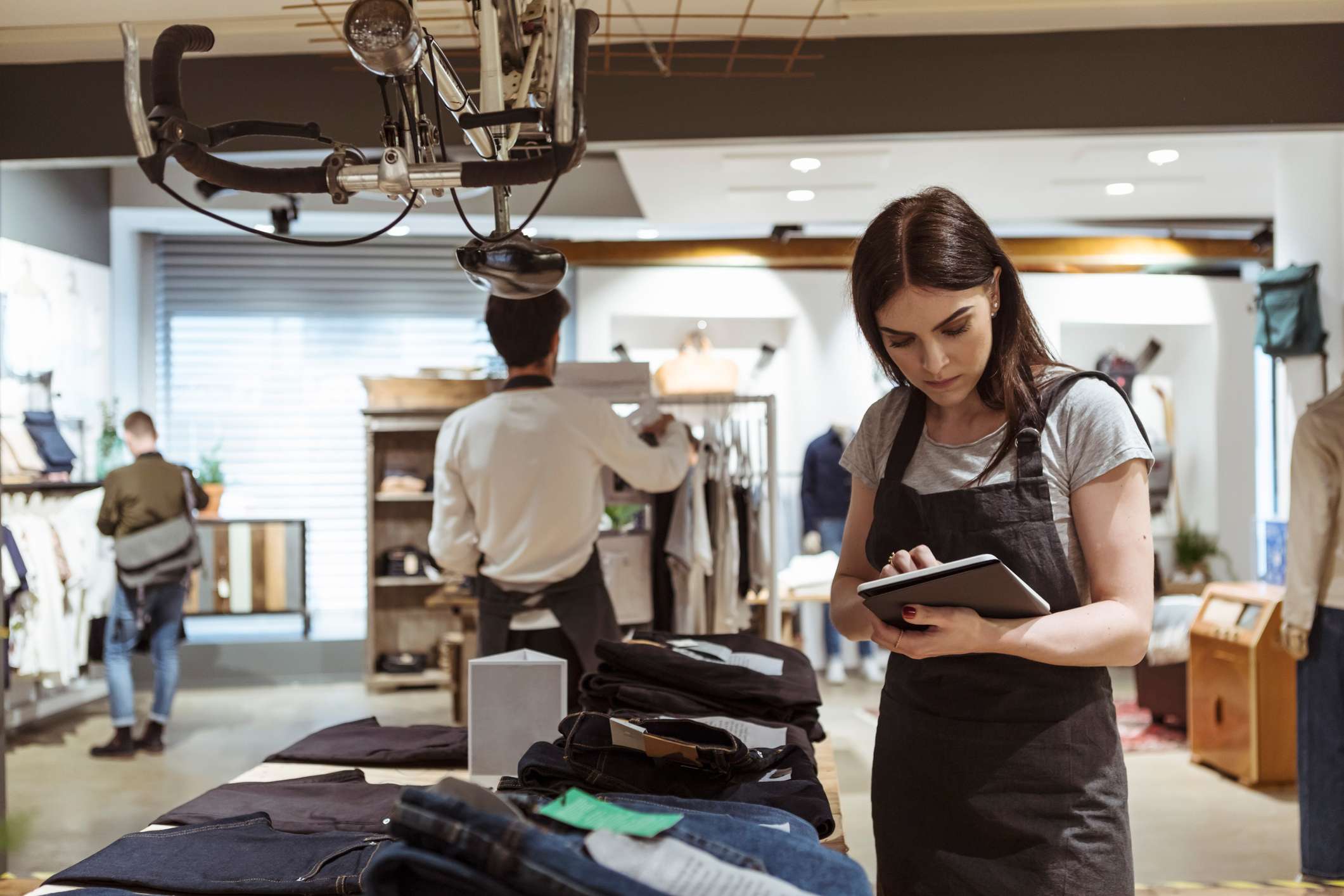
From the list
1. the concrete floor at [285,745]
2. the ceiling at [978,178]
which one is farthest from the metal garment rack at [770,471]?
the ceiling at [978,178]

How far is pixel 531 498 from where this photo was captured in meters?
3.04

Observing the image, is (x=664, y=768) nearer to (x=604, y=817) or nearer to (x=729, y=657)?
(x=604, y=817)

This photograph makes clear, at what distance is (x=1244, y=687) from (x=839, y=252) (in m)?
4.25

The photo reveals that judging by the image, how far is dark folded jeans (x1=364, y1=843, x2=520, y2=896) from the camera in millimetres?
958

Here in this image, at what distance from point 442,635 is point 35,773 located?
284cm

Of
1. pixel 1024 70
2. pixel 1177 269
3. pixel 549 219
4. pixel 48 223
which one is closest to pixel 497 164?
pixel 1024 70

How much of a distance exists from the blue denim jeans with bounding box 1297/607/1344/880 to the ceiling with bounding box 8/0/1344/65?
2.04 meters

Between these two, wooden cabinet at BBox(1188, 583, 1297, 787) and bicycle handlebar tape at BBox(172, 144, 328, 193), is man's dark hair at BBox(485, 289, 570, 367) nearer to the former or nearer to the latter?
bicycle handlebar tape at BBox(172, 144, 328, 193)

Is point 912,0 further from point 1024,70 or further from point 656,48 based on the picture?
point 656,48

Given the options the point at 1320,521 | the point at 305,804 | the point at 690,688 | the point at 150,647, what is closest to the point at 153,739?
the point at 150,647

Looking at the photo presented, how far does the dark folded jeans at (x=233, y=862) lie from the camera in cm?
133

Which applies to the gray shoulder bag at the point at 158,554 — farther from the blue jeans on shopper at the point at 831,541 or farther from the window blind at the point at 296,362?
the blue jeans on shopper at the point at 831,541

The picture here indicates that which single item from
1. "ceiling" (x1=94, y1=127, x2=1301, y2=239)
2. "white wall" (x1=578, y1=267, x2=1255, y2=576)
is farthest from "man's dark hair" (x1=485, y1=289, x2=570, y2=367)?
"white wall" (x1=578, y1=267, x2=1255, y2=576)

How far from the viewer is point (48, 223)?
696 cm
